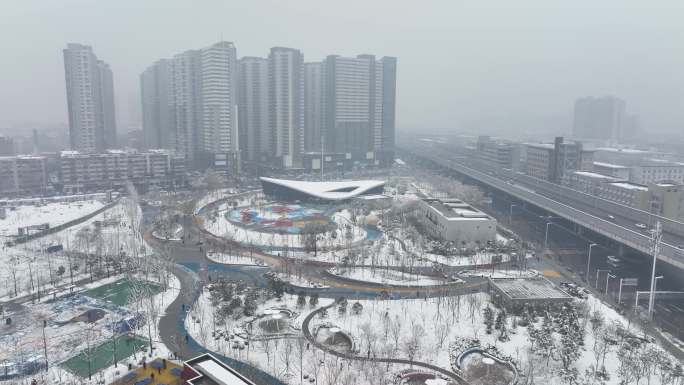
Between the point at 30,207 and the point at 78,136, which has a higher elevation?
the point at 78,136

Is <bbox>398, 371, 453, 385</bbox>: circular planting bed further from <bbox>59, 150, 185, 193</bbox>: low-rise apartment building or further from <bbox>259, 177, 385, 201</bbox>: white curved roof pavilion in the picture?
<bbox>59, 150, 185, 193</bbox>: low-rise apartment building

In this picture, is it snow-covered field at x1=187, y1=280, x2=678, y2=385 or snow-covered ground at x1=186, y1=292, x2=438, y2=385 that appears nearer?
snow-covered ground at x1=186, y1=292, x2=438, y2=385

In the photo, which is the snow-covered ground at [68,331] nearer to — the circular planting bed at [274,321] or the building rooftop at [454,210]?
the circular planting bed at [274,321]

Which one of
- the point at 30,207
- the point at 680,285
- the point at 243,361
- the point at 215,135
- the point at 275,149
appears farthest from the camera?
the point at 275,149

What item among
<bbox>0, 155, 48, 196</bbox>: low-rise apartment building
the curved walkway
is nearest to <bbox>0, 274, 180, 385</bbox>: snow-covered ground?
the curved walkway

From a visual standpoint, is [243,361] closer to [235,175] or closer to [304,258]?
[304,258]

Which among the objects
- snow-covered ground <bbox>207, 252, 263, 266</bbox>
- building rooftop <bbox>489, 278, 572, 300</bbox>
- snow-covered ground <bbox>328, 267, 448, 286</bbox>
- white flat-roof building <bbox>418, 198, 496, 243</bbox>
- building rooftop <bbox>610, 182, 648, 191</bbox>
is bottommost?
snow-covered ground <bbox>328, 267, 448, 286</bbox>

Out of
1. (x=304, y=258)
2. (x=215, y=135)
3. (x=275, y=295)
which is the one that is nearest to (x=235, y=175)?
(x=215, y=135)
